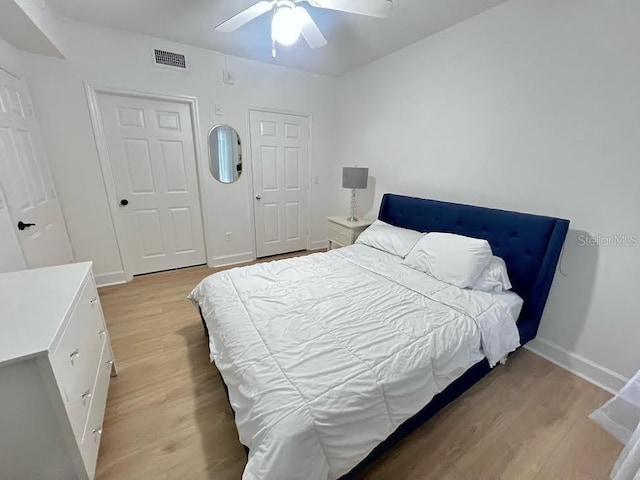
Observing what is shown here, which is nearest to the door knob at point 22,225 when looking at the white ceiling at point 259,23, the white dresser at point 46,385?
the white dresser at point 46,385

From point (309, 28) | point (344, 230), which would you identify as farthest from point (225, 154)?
point (309, 28)

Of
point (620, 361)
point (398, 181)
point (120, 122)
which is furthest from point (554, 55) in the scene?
point (120, 122)

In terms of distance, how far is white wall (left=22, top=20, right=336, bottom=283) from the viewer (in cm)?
245

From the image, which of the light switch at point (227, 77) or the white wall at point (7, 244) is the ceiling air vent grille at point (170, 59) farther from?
the white wall at point (7, 244)

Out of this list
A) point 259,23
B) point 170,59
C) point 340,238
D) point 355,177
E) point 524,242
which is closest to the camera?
point 524,242

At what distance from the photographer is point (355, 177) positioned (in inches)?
125

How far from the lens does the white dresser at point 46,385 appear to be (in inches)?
36.5

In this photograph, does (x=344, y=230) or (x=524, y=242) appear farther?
(x=344, y=230)

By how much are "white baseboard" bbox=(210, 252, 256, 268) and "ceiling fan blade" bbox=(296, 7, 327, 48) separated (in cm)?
259

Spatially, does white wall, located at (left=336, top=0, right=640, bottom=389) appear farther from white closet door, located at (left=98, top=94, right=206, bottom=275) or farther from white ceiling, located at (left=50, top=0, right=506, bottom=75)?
white closet door, located at (left=98, top=94, right=206, bottom=275)

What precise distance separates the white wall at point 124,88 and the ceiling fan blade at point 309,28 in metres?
1.50

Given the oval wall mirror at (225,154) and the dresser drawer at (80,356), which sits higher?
the oval wall mirror at (225,154)

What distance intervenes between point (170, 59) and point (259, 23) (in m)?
1.12

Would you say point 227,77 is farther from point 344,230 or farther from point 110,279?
point 110,279
